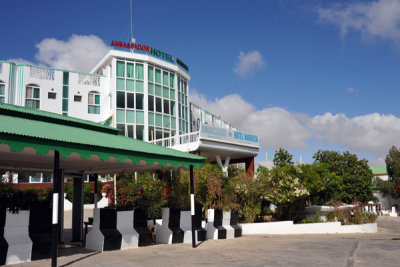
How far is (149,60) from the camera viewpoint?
36.5 metres

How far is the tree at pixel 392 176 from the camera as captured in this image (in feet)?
211

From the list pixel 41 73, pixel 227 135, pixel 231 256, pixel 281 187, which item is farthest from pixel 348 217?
pixel 41 73

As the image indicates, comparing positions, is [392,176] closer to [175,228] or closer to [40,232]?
[175,228]

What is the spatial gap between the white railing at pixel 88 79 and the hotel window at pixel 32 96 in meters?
4.34

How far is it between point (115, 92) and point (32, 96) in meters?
7.88

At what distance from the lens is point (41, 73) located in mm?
35594

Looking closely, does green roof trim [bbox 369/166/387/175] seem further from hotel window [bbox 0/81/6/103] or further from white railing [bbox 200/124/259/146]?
hotel window [bbox 0/81/6/103]

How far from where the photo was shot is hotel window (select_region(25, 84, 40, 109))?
113 ft

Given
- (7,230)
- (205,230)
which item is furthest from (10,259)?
(205,230)

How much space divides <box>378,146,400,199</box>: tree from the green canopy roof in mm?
63093

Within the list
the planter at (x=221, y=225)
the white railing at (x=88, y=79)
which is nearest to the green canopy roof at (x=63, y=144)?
the planter at (x=221, y=225)

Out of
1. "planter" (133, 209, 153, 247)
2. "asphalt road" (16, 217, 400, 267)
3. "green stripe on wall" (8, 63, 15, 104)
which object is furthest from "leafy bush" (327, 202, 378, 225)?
"green stripe on wall" (8, 63, 15, 104)

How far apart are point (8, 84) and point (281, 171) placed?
2727cm

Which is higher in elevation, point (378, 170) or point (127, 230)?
point (378, 170)
